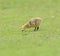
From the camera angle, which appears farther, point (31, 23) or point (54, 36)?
point (31, 23)

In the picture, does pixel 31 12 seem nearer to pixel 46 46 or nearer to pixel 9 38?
pixel 9 38

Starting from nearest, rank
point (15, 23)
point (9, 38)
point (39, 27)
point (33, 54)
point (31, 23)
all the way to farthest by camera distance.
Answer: point (33, 54), point (9, 38), point (31, 23), point (39, 27), point (15, 23)

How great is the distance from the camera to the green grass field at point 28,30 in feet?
49.1

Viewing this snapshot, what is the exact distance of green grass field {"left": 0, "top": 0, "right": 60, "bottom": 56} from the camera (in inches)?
589

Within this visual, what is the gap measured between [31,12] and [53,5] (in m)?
2.94

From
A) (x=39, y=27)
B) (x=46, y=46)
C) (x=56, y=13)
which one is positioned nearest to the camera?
(x=46, y=46)

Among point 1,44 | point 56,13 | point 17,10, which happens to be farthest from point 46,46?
point 17,10

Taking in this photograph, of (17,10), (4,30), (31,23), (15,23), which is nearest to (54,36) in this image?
(31,23)

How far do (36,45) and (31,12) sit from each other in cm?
1244

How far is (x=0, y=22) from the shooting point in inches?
930

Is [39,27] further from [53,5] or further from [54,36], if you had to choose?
[53,5]

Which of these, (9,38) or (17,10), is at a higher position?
(9,38)

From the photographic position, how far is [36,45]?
1572cm

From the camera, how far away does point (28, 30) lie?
1981 cm
